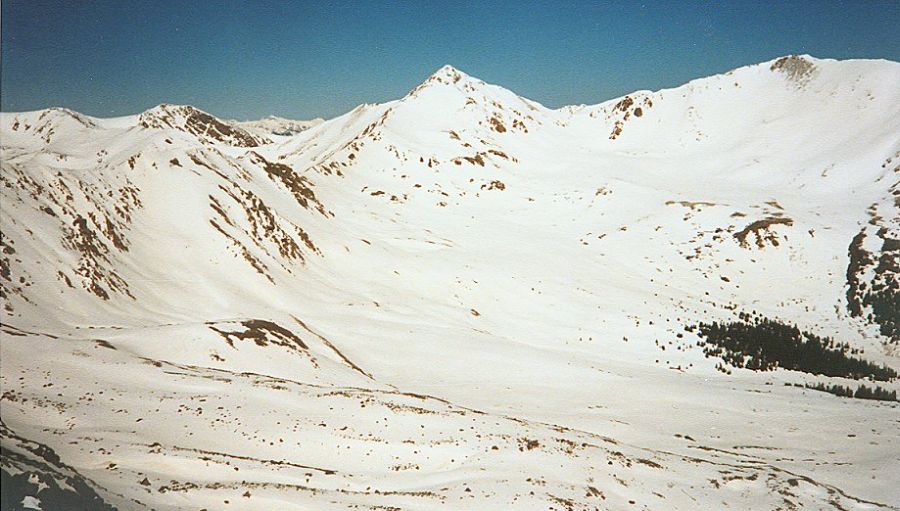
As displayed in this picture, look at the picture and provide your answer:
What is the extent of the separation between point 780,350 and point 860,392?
26.3ft

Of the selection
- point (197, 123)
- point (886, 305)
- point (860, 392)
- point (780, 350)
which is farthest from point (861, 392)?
point (197, 123)

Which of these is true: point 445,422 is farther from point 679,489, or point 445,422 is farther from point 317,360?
point 317,360

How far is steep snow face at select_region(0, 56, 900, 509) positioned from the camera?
42.6 ft

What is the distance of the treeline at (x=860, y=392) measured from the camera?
2614 centimetres

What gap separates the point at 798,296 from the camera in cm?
4638

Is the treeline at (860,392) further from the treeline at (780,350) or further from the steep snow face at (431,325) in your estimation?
the treeline at (780,350)

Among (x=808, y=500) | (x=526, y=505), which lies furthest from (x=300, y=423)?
(x=808, y=500)

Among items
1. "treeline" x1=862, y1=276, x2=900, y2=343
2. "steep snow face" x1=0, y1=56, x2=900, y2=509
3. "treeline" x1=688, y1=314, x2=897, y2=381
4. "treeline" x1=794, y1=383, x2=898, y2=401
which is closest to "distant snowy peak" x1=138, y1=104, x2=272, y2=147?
"steep snow face" x1=0, y1=56, x2=900, y2=509

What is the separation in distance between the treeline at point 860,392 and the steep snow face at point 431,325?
4.78 ft

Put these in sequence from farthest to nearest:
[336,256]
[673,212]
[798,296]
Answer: [673,212], [798,296], [336,256]

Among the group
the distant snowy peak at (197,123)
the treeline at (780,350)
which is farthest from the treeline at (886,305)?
the distant snowy peak at (197,123)

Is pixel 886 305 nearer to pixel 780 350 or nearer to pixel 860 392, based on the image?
pixel 780 350

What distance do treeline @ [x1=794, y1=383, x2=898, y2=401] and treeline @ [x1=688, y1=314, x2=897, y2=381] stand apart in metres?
3.75

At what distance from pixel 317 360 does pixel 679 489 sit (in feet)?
52.2
